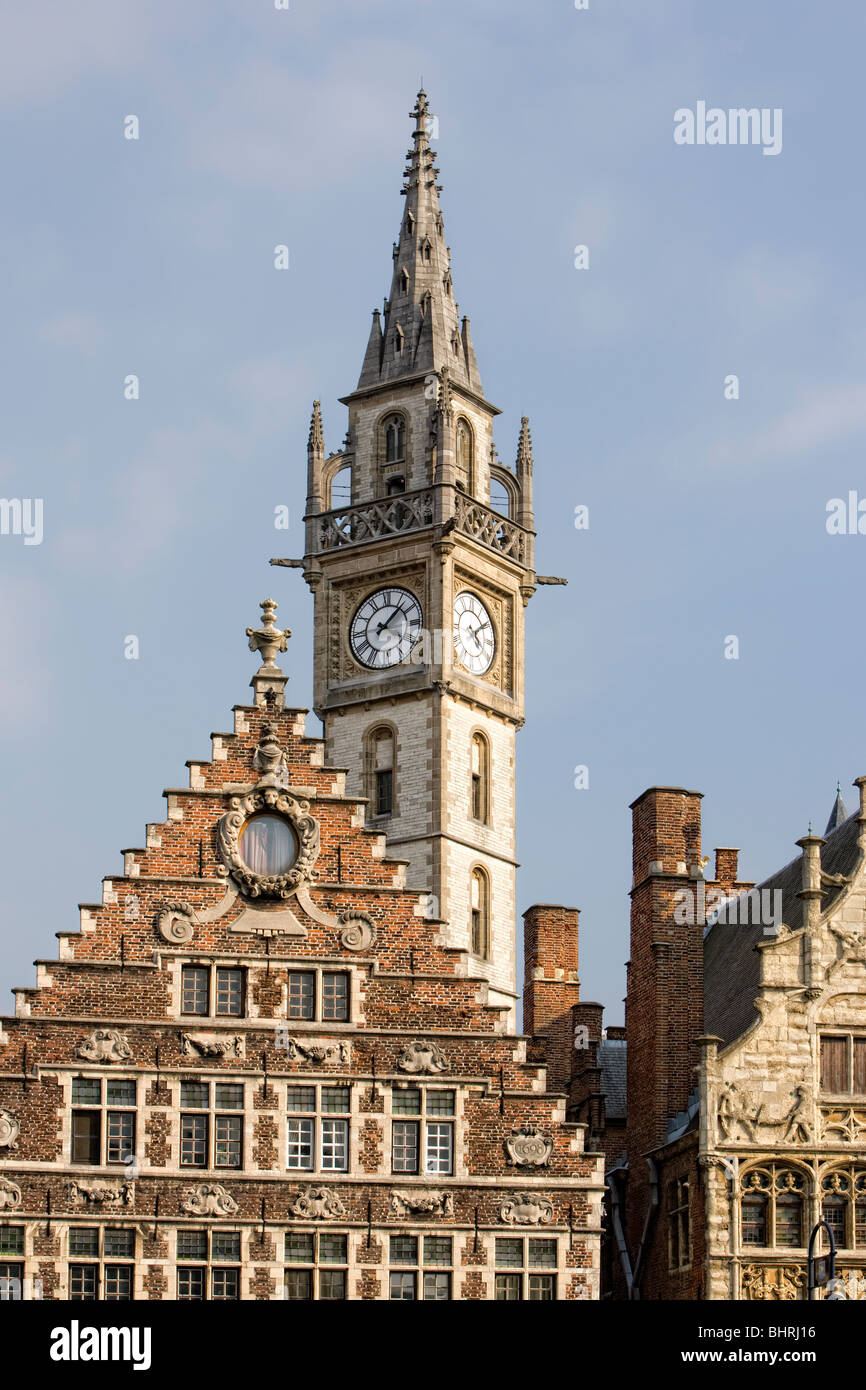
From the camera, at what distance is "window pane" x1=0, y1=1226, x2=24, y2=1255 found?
169 feet

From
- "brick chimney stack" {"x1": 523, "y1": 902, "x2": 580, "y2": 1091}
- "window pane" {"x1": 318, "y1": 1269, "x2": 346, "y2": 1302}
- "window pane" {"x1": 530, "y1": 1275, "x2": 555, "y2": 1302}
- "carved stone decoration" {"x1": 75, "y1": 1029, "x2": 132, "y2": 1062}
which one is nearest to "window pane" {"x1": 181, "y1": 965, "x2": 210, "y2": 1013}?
"carved stone decoration" {"x1": 75, "y1": 1029, "x2": 132, "y2": 1062}

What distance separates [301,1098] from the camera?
53.1m

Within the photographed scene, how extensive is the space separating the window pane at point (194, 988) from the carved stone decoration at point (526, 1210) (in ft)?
19.4

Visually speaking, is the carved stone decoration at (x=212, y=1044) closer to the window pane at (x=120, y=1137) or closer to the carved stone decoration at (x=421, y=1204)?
the window pane at (x=120, y=1137)

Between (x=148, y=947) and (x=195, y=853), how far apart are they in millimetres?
1777

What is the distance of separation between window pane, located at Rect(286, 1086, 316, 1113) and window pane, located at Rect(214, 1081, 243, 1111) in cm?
80

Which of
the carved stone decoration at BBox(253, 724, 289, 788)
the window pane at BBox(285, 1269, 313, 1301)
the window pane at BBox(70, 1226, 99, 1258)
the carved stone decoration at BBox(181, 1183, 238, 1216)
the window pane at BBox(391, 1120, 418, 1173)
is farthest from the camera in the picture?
the carved stone decoration at BBox(253, 724, 289, 788)

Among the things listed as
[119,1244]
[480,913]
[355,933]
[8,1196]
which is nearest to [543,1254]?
[355,933]

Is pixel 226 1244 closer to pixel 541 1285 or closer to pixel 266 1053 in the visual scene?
pixel 266 1053

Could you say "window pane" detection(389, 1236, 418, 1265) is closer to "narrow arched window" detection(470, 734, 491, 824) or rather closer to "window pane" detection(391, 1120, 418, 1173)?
"window pane" detection(391, 1120, 418, 1173)

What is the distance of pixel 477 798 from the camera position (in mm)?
95688

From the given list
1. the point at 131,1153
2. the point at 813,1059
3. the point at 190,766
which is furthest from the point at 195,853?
the point at 813,1059

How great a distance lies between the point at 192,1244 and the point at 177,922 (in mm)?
5259
